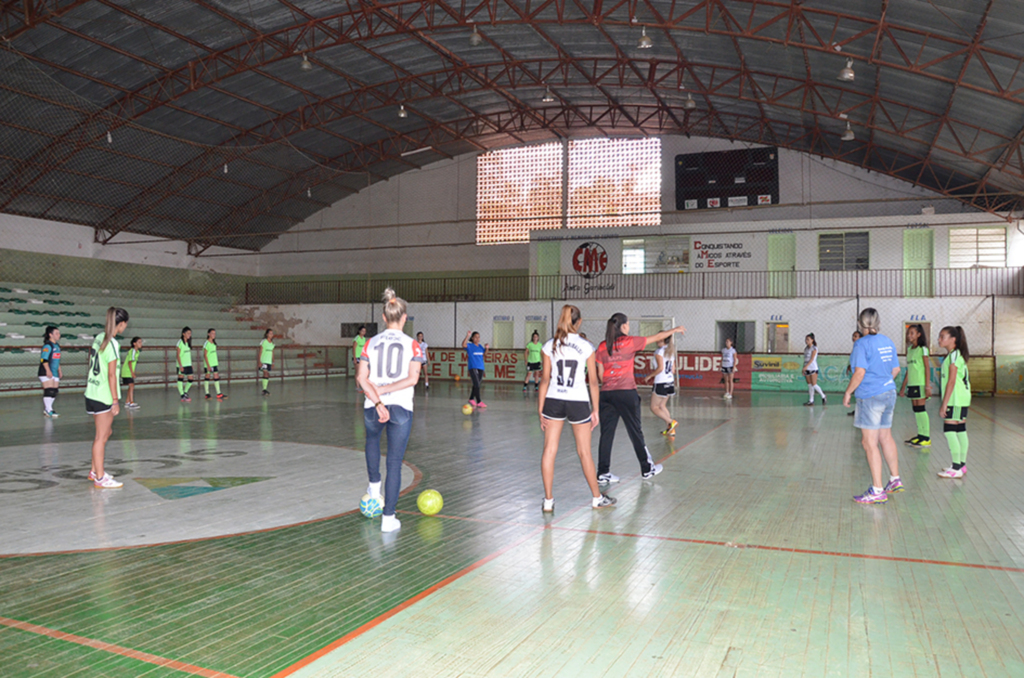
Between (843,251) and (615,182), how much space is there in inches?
394

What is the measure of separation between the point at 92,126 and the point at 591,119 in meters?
18.6

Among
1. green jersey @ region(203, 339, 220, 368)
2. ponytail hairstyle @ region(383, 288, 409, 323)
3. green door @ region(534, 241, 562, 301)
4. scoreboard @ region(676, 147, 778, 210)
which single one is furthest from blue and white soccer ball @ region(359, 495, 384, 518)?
scoreboard @ region(676, 147, 778, 210)

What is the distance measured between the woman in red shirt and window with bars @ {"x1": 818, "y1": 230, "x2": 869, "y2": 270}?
905 inches

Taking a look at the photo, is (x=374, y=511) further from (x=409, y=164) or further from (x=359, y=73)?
(x=409, y=164)

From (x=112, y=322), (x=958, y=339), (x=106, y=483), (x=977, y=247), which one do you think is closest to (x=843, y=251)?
(x=977, y=247)

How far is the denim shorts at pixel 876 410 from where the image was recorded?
23.9 ft

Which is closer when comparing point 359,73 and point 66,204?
point 359,73

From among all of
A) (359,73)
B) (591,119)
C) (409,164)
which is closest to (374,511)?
(359,73)

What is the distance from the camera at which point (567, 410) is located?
6.61 metres

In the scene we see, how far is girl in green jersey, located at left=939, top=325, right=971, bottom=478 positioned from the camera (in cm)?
881

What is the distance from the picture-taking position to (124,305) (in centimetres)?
2986

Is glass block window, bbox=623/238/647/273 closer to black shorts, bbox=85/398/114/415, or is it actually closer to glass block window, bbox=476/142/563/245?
glass block window, bbox=476/142/563/245

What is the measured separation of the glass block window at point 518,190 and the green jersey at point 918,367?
73.2 ft

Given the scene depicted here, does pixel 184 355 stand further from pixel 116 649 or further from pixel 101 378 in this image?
pixel 116 649
